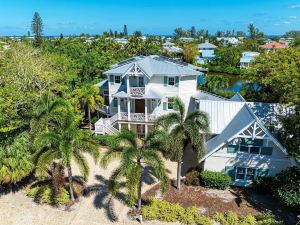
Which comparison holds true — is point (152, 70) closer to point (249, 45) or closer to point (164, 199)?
point (164, 199)

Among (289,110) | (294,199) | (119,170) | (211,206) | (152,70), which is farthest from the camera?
(152,70)

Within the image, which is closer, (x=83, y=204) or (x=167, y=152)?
(x=167, y=152)

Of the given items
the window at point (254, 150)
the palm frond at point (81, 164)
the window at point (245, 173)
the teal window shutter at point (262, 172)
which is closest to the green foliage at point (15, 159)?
the palm frond at point (81, 164)

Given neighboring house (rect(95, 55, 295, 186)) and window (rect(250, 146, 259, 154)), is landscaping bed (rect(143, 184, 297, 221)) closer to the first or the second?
neighboring house (rect(95, 55, 295, 186))

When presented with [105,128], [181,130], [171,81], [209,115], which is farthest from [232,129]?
[105,128]

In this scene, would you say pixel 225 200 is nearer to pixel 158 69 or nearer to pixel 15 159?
pixel 158 69

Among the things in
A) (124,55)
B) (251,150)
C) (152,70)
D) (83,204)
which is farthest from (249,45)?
(83,204)

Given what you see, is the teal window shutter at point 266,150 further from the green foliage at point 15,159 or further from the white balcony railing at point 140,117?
the green foliage at point 15,159
